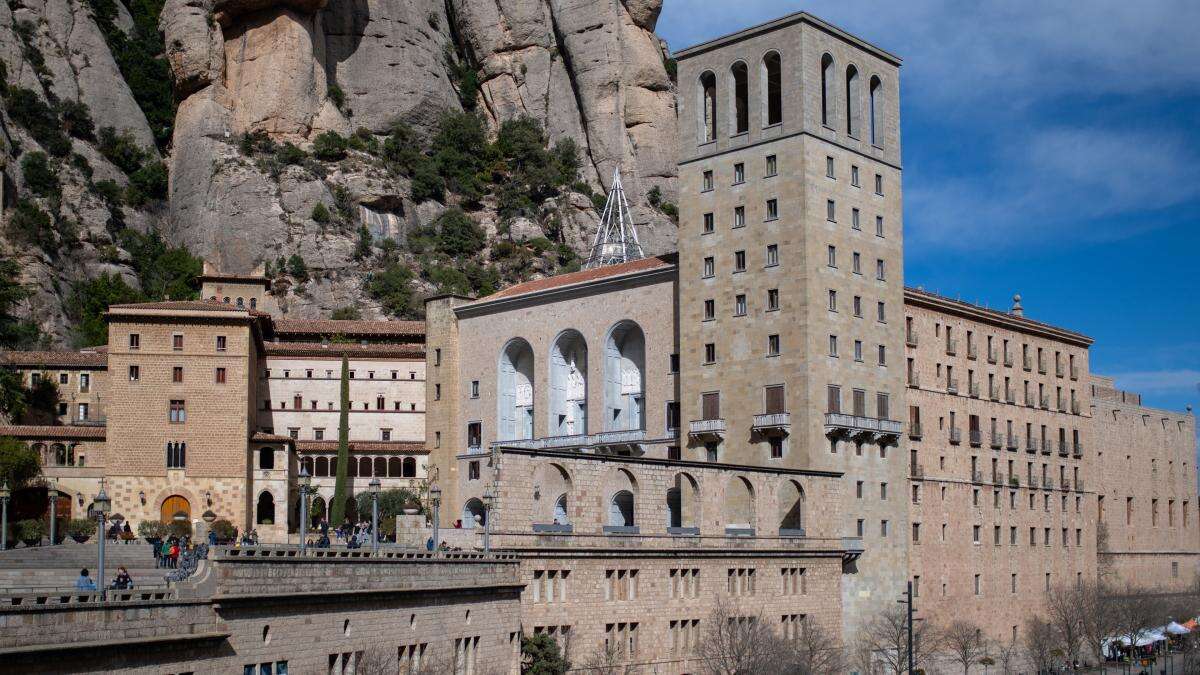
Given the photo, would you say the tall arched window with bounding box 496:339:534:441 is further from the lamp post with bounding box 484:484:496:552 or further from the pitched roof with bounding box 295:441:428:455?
the lamp post with bounding box 484:484:496:552

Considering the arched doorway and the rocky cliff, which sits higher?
the rocky cliff

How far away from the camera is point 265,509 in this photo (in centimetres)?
7575

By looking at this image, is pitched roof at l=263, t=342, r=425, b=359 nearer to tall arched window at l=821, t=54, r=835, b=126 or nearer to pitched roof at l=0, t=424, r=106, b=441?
pitched roof at l=0, t=424, r=106, b=441

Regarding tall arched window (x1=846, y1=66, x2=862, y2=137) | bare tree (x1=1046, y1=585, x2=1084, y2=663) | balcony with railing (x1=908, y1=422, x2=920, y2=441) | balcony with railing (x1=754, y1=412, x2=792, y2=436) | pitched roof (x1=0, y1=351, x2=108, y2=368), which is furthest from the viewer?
pitched roof (x1=0, y1=351, x2=108, y2=368)

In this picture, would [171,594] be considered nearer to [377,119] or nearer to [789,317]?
[789,317]

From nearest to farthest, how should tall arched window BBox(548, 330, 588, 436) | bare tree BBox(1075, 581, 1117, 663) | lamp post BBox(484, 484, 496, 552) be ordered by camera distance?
lamp post BBox(484, 484, 496, 552) < bare tree BBox(1075, 581, 1117, 663) < tall arched window BBox(548, 330, 588, 436)

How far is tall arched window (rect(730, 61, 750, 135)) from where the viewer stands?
207 ft

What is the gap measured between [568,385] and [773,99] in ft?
58.7

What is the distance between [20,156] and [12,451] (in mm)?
40153

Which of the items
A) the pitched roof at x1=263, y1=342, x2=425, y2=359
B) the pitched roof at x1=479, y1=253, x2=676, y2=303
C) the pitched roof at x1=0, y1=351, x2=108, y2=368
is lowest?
the pitched roof at x1=0, y1=351, x2=108, y2=368

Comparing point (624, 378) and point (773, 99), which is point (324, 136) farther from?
point (773, 99)

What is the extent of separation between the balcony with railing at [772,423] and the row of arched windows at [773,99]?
1220 cm

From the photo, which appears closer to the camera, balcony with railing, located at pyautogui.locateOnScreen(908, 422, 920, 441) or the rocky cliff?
balcony with railing, located at pyautogui.locateOnScreen(908, 422, 920, 441)

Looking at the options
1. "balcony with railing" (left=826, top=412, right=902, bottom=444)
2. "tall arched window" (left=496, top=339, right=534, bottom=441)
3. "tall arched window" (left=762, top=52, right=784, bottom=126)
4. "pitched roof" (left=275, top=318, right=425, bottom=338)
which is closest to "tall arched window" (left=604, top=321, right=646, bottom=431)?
"tall arched window" (left=496, top=339, right=534, bottom=441)
